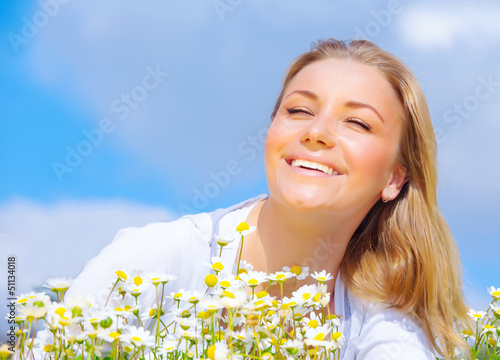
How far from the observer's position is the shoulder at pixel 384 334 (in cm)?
260

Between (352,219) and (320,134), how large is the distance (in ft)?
Result: 2.19

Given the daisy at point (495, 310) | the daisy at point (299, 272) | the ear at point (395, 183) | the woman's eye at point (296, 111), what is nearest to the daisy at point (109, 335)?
the daisy at point (299, 272)

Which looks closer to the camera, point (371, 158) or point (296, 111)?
point (371, 158)

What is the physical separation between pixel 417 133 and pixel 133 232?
1.67 metres

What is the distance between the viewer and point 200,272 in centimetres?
289

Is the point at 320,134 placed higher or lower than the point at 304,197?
higher

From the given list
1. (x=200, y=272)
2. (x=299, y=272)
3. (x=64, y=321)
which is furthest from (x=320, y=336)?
(x=200, y=272)

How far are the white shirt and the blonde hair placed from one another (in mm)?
122

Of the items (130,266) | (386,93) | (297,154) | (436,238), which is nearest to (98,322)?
(130,266)

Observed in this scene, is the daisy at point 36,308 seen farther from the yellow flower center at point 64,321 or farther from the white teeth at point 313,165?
the white teeth at point 313,165

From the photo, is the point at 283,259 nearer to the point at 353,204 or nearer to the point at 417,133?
the point at 353,204

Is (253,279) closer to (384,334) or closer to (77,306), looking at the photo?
(77,306)

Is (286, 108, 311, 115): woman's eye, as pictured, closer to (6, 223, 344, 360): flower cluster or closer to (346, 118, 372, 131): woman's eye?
(346, 118, 372, 131): woman's eye

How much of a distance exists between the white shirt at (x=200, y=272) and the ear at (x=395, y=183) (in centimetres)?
58
